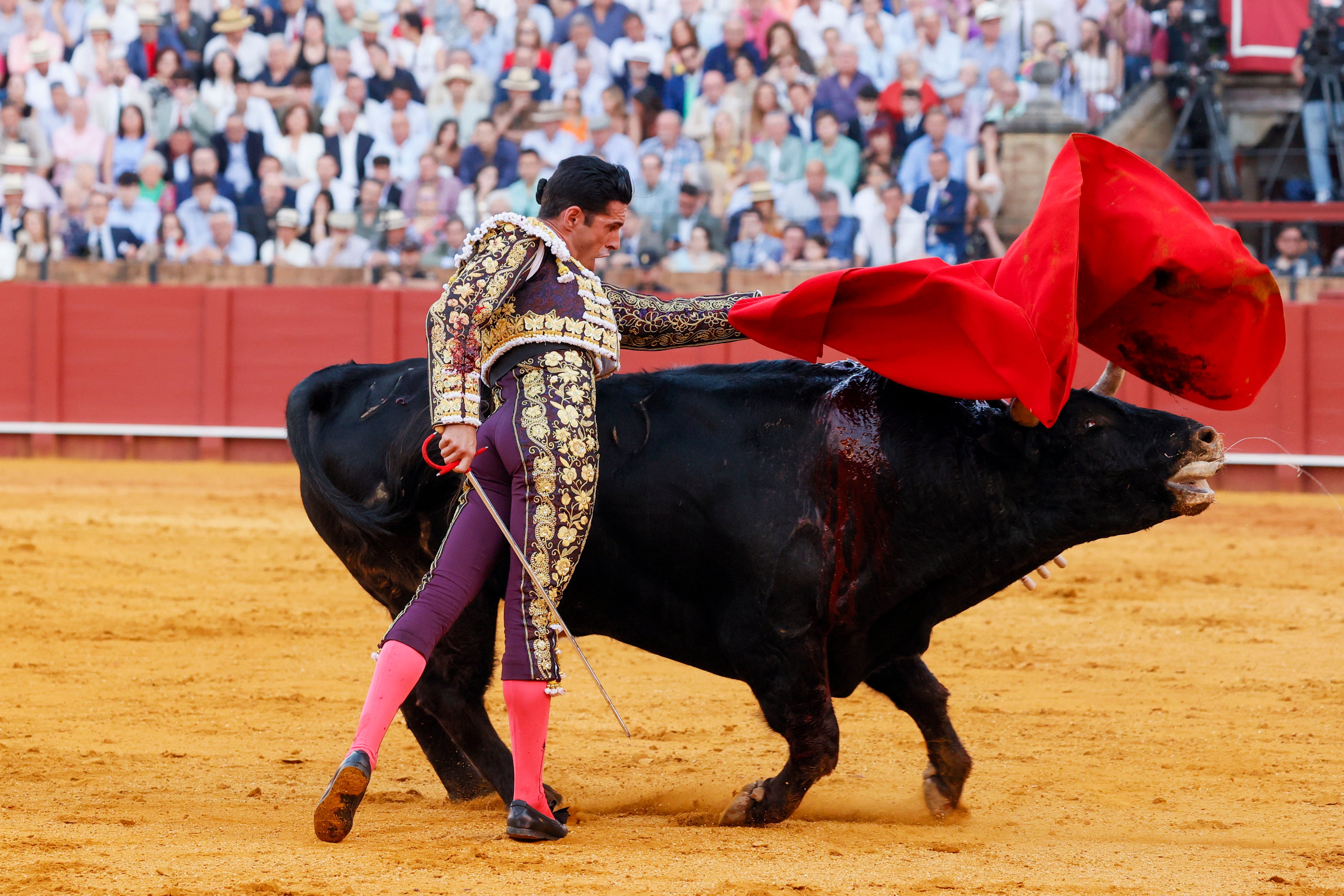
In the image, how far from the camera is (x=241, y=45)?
1124 cm

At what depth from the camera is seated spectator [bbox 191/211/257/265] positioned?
34.4 feet

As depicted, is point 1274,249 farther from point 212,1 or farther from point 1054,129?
point 212,1

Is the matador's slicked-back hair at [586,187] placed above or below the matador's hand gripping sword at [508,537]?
above

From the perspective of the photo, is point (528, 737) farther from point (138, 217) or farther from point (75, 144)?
point (75, 144)

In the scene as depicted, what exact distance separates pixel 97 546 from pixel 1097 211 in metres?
5.16

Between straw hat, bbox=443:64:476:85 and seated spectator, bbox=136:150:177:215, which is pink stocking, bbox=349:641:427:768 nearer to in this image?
straw hat, bbox=443:64:476:85

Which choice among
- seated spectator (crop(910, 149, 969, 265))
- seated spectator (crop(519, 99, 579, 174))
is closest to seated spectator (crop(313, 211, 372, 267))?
seated spectator (crop(519, 99, 579, 174))

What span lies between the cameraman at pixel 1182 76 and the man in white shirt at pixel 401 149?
534 centimetres

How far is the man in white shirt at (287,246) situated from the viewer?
34.0 feet

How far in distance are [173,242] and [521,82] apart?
2758mm

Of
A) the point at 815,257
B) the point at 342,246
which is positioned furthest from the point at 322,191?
the point at 815,257

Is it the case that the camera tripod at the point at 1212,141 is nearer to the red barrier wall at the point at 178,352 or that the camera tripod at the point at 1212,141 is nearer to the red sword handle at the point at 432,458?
the red barrier wall at the point at 178,352

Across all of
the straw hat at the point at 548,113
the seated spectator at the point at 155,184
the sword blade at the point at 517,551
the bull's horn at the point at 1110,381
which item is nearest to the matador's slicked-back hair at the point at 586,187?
the sword blade at the point at 517,551

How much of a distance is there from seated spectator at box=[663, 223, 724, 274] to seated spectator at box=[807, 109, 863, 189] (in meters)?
0.90
